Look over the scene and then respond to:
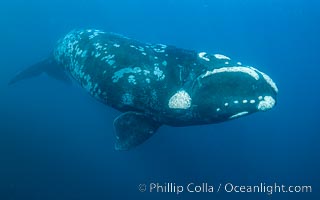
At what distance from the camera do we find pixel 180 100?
6.03 metres

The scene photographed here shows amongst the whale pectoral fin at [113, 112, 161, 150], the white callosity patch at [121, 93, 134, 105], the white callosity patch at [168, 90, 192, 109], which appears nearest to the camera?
the white callosity patch at [168, 90, 192, 109]

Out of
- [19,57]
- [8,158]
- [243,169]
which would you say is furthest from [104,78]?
[19,57]

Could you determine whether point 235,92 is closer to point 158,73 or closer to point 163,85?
point 163,85

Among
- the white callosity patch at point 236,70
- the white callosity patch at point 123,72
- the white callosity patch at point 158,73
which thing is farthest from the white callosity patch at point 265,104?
the white callosity patch at point 123,72

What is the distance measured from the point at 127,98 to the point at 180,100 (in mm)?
1202

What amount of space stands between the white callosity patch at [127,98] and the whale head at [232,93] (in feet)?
4.64

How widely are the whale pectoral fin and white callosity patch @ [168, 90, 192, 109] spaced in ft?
2.60

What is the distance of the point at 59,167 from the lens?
14227 mm

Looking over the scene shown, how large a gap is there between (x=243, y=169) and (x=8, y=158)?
37.7ft

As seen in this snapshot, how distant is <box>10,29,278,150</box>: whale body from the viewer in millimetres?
5582

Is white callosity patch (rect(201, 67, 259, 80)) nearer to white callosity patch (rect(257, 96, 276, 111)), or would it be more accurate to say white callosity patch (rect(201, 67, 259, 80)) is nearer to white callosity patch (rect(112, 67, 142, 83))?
white callosity patch (rect(257, 96, 276, 111))

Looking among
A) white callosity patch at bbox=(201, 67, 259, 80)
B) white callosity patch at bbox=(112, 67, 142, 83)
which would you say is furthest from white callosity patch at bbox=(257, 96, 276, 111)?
white callosity patch at bbox=(112, 67, 142, 83)
